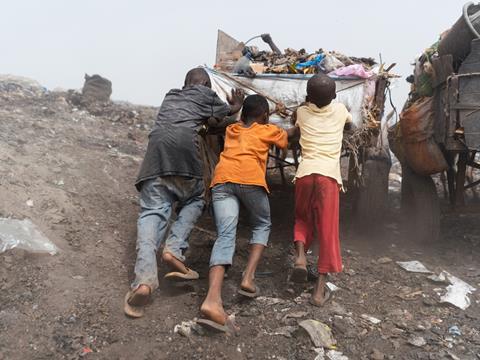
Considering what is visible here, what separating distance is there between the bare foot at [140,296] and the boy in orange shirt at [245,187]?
44 centimetres

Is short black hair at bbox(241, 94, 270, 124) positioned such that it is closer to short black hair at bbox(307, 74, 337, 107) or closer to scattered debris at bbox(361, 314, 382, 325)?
short black hair at bbox(307, 74, 337, 107)

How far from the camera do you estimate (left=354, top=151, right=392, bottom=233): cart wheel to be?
469 centimetres

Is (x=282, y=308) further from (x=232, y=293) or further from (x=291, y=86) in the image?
(x=291, y=86)

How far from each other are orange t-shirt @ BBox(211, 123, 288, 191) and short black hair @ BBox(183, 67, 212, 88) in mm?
583

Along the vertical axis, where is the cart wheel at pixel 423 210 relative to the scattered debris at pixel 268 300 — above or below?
above

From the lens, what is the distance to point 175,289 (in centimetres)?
335

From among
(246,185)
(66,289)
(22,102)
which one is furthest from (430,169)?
(22,102)

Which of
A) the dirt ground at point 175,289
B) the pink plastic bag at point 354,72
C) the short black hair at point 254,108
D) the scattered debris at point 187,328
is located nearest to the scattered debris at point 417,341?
the dirt ground at point 175,289

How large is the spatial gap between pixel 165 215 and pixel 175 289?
0.54 m

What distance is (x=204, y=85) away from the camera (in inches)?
157

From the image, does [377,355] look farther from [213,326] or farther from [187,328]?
[187,328]

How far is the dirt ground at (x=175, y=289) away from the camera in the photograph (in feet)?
9.07

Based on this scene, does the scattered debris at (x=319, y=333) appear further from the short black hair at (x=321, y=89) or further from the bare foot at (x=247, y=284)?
the short black hair at (x=321, y=89)

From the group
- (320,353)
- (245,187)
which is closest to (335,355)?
(320,353)
